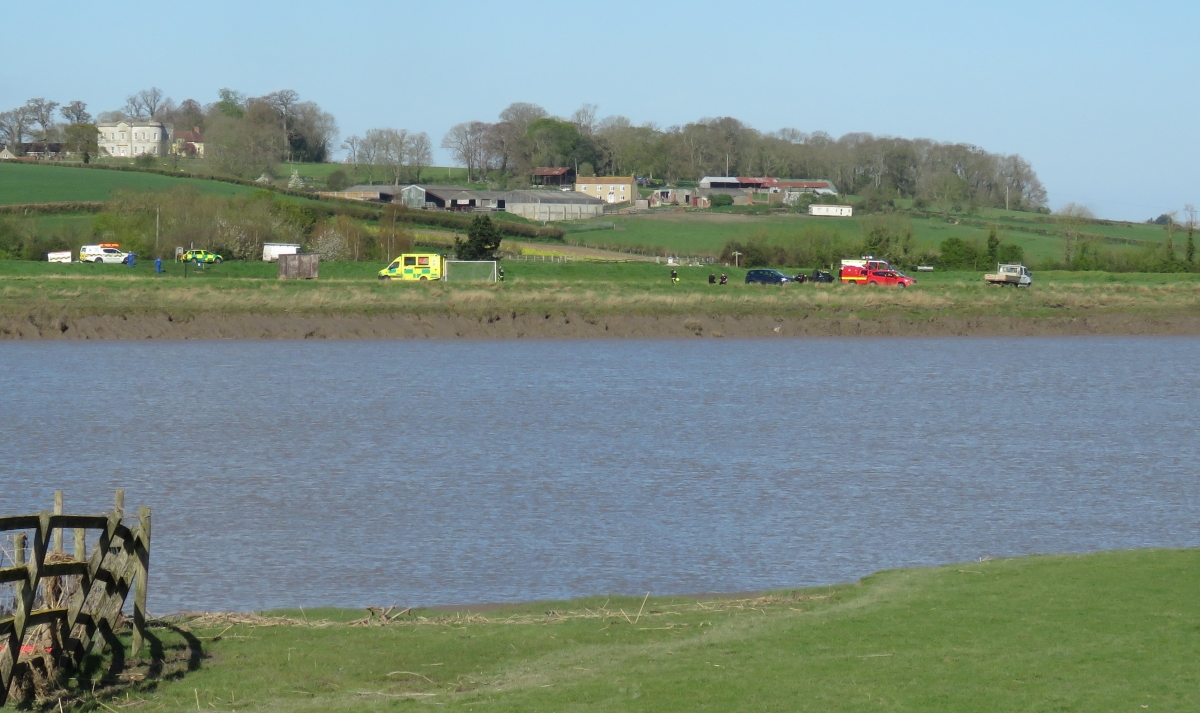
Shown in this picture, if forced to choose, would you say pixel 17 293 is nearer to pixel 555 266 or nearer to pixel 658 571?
pixel 555 266

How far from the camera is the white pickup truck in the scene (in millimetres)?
62062

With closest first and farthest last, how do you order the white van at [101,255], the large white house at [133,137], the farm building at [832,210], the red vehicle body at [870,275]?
the red vehicle body at [870,275] → the white van at [101,255] → the farm building at [832,210] → the large white house at [133,137]

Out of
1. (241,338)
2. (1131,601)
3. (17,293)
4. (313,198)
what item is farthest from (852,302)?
(313,198)

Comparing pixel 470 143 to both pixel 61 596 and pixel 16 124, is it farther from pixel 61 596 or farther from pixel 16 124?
pixel 61 596

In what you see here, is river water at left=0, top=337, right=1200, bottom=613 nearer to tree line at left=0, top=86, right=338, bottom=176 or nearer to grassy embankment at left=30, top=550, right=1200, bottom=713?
grassy embankment at left=30, top=550, right=1200, bottom=713

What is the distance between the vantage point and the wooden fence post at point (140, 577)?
400 inches

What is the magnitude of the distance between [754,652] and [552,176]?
6449 inches

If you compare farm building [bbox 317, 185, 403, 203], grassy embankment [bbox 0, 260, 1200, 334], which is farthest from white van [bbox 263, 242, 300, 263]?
farm building [bbox 317, 185, 403, 203]

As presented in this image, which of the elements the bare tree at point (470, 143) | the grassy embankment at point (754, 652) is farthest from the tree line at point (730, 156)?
the grassy embankment at point (754, 652)

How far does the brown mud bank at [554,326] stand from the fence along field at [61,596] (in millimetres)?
38422

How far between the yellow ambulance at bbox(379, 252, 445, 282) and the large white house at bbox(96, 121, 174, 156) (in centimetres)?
13546

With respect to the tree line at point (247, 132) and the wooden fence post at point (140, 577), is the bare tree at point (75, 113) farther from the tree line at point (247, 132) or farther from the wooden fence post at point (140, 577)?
the wooden fence post at point (140, 577)

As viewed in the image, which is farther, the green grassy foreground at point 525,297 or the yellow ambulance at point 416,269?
the yellow ambulance at point 416,269

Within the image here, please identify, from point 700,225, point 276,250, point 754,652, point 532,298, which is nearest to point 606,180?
point 700,225
